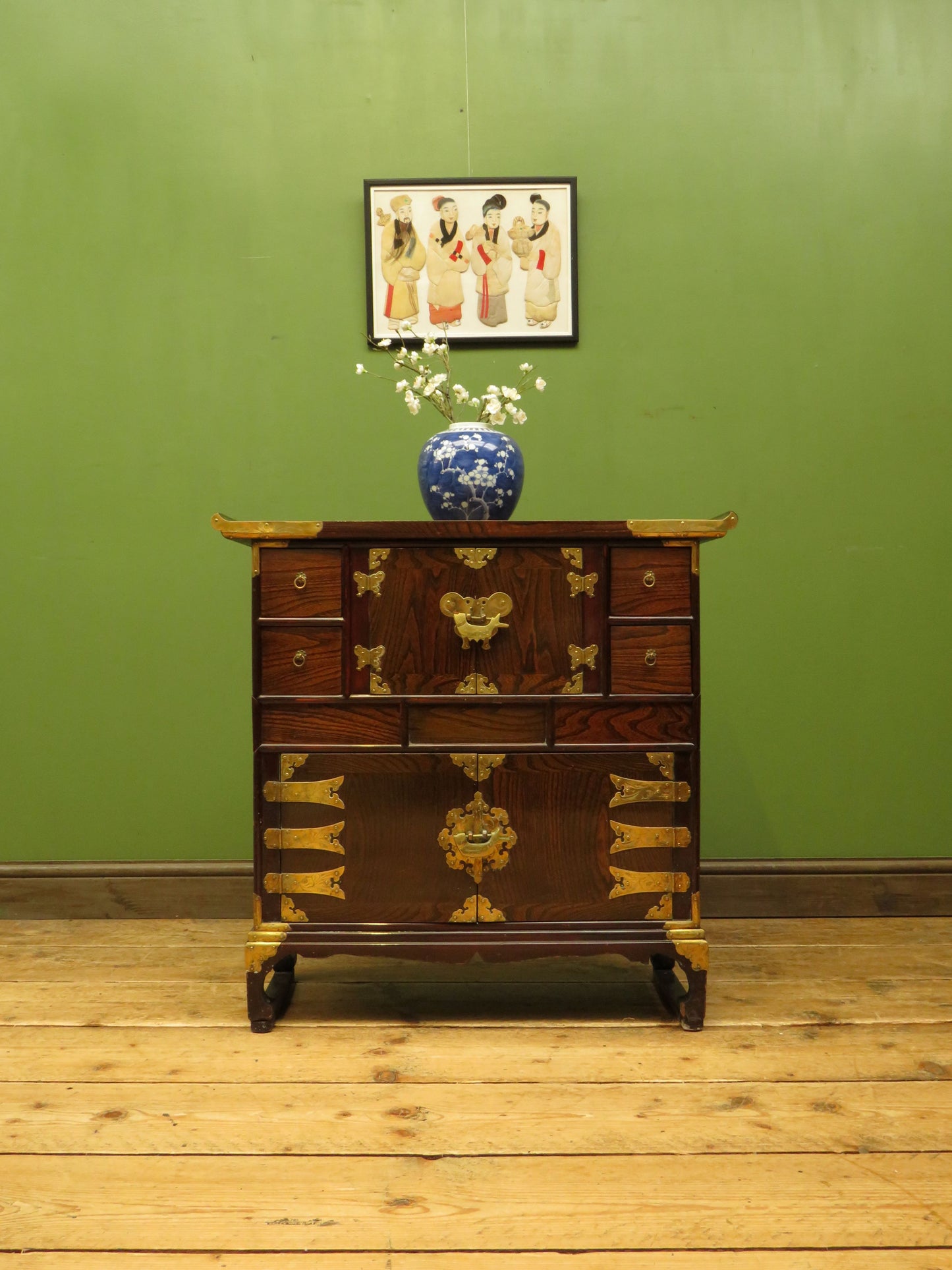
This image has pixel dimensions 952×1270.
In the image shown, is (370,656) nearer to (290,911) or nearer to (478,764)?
(478,764)

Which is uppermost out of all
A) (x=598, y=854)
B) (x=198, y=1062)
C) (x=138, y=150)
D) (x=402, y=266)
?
(x=138, y=150)

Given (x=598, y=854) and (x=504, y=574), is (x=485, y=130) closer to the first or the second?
(x=504, y=574)

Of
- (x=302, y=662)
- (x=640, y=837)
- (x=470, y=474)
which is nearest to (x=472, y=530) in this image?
(x=470, y=474)

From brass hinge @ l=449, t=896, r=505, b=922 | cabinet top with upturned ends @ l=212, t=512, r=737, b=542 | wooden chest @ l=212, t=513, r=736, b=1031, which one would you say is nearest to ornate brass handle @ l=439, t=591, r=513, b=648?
wooden chest @ l=212, t=513, r=736, b=1031

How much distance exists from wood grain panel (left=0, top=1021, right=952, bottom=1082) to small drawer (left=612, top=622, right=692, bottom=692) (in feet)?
2.30

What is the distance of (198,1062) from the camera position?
5.49 feet

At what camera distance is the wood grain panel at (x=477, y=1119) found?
139 centimetres

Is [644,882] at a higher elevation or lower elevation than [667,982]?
higher

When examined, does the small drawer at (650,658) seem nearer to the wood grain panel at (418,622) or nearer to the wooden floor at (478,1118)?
the wood grain panel at (418,622)

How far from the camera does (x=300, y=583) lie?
1807 millimetres

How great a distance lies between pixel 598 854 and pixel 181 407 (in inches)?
65.8

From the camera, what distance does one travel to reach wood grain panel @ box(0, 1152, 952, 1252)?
1.18m

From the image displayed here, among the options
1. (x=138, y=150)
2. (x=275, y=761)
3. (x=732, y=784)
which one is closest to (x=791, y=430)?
(x=732, y=784)

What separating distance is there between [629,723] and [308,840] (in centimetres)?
69
